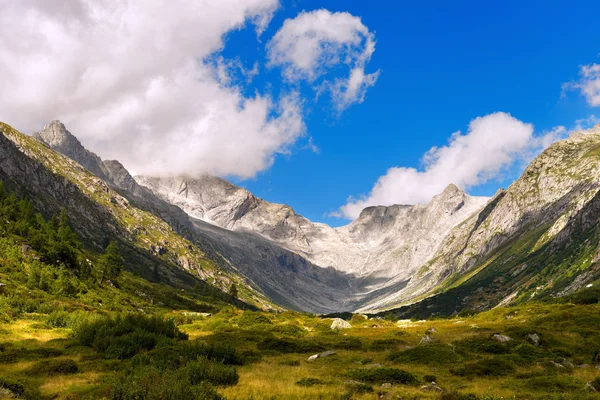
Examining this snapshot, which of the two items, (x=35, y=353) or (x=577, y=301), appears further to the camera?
(x=577, y=301)

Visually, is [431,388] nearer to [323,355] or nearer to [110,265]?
[323,355]

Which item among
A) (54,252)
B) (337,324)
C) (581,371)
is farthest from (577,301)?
(54,252)

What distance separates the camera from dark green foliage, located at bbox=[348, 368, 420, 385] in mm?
27469

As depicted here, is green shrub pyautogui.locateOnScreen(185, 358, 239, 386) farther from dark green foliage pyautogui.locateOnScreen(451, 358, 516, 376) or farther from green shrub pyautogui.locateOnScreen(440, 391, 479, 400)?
dark green foliage pyautogui.locateOnScreen(451, 358, 516, 376)

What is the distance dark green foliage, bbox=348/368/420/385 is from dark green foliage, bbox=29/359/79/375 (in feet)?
65.5

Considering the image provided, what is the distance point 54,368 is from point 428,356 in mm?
31484

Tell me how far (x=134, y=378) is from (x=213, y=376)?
5.09 m

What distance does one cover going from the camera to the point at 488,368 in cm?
3181

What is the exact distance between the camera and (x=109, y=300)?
279 ft

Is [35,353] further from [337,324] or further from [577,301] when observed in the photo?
[577,301]

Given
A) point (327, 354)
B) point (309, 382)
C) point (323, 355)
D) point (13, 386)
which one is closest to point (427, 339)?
point (327, 354)

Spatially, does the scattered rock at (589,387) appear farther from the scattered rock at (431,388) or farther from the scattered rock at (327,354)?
the scattered rock at (327,354)

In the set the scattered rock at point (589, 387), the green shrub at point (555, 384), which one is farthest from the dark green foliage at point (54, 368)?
the scattered rock at point (589, 387)

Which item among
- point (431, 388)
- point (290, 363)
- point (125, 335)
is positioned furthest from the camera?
point (125, 335)
